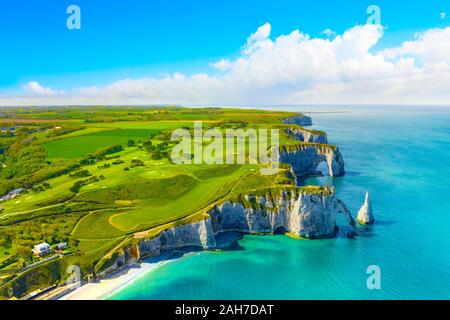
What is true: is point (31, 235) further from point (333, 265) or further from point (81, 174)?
point (333, 265)

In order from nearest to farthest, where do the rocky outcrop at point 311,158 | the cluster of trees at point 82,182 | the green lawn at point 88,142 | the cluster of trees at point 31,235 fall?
the cluster of trees at point 31,235 → the cluster of trees at point 82,182 → the rocky outcrop at point 311,158 → the green lawn at point 88,142

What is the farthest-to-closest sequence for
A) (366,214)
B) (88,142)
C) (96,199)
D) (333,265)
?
(88,142), (96,199), (366,214), (333,265)

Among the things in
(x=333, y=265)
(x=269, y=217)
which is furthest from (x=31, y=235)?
(x=333, y=265)

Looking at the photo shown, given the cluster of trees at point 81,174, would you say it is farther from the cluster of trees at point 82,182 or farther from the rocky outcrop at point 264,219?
the rocky outcrop at point 264,219

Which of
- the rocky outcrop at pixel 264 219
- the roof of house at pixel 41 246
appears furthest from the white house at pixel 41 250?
the rocky outcrop at pixel 264 219

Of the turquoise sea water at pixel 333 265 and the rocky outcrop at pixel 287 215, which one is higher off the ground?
the rocky outcrop at pixel 287 215
